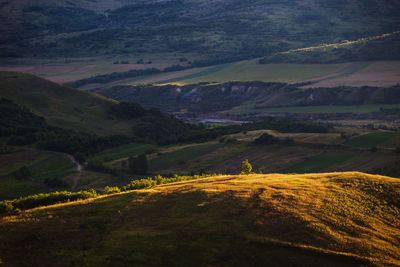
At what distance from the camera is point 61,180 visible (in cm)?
9844

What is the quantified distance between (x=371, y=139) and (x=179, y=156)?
49967 millimetres

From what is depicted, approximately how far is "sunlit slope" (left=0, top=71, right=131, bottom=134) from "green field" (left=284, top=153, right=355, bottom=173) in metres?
76.8

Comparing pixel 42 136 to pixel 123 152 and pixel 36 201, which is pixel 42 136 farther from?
pixel 36 201

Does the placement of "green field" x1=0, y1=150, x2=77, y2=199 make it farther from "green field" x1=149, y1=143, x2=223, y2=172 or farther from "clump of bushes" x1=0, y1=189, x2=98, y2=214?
"clump of bushes" x1=0, y1=189, x2=98, y2=214

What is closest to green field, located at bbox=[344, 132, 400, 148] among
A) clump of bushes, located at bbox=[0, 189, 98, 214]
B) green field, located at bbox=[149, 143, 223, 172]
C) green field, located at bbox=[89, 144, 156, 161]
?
green field, located at bbox=[149, 143, 223, 172]

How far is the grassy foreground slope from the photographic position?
28844mm

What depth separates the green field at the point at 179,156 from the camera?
113312mm

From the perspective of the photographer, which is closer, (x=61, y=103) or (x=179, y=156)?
(x=179, y=156)

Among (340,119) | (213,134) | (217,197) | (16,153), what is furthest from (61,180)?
(340,119)

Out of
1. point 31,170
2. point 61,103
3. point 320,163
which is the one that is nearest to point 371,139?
point 320,163

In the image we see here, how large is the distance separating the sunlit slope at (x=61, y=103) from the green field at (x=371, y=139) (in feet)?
269

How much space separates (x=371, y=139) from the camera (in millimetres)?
113438

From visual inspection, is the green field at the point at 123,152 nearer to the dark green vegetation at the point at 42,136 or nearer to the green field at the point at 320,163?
the dark green vegetation at the point at 42,136

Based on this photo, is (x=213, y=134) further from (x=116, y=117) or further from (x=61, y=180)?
(x=61, y=180)
